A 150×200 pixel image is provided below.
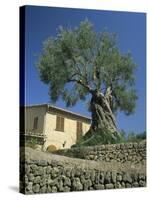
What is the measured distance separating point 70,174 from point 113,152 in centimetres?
91

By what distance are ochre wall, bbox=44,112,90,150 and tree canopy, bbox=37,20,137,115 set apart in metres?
0.28

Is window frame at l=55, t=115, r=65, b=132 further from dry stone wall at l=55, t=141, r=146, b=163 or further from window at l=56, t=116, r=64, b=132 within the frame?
dry stone wall at l=55, t=141, r=146, b=163

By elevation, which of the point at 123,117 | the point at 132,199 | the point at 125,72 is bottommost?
the point at 132,199

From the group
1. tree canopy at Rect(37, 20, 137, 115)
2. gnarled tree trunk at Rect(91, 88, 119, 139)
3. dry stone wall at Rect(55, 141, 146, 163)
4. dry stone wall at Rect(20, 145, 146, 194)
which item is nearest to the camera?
dry stone wall at Rect(20, 145, 146, 194)

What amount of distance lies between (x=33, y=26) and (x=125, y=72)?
1.82 meters

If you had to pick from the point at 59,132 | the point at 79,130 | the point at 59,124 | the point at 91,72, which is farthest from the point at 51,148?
the point at 91,72

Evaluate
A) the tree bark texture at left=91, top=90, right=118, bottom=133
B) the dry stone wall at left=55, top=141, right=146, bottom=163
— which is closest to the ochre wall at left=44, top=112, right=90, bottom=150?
the dry stone wall at left=55, top=141, right=146, bottom=163

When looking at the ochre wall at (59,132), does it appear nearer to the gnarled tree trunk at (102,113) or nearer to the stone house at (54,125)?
the stone house at (54,125)

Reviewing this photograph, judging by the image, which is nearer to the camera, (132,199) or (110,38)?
(132,199)

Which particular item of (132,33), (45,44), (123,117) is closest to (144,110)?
(123,117)

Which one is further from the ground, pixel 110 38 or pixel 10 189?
pixel 110 38

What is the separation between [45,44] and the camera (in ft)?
35.4

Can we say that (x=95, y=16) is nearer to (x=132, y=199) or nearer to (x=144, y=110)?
(x=144, y=110)

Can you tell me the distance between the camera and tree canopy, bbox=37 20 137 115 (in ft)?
35.8
